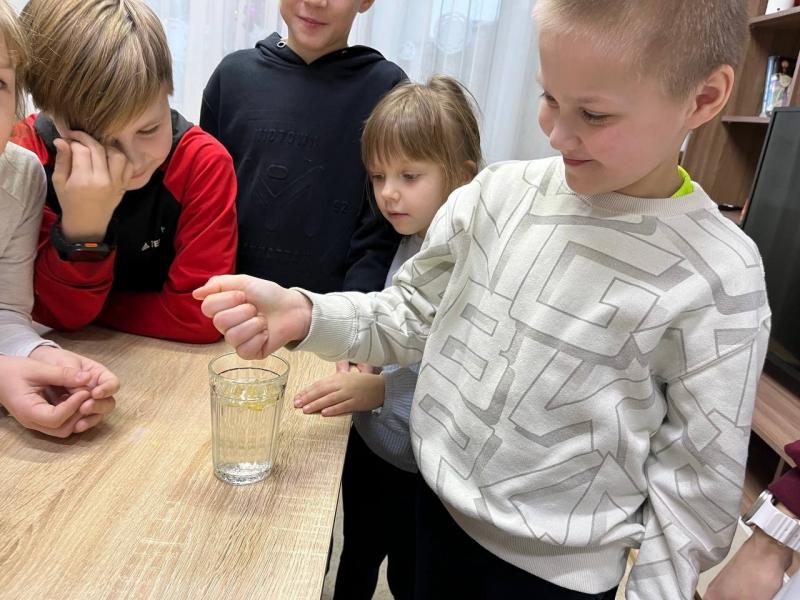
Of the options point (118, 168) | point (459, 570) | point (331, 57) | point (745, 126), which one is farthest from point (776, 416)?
point (118, 168)

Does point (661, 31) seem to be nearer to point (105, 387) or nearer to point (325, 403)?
point (325, 403)

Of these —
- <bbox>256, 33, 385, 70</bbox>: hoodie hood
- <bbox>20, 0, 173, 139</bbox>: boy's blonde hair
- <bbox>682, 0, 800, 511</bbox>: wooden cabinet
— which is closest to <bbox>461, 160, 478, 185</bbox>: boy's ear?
<bbox>256, 33, 385, 70</bbox>: hoodie hood

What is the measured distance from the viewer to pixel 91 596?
0.50m

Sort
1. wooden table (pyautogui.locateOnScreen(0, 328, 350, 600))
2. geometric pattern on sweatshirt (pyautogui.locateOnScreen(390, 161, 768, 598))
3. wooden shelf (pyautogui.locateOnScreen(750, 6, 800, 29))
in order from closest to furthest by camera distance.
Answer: wooden table (pyautogui.locateOnScreen(0, 328, 350, 600)) → geometric pattern on sweatshirt (pyautogui.locateOnScreen(390, 161, 768, 598)) → wooden shelf (pyautogui.locateOnScreen(750, 6, 800, 29))

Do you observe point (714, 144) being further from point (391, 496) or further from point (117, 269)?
point (117, 269)

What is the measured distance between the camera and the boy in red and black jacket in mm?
850

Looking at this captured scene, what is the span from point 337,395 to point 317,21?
72cm

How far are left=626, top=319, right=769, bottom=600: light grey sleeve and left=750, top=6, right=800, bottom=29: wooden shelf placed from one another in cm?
186

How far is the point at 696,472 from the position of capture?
2.12 ft

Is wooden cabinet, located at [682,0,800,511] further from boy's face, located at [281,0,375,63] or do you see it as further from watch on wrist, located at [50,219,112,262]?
watch on wrist, located at [50,219,112,262]

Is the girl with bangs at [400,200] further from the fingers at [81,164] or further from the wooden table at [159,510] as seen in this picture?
the fingers at [81,164]

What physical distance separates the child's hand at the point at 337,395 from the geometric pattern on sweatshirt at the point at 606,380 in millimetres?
141

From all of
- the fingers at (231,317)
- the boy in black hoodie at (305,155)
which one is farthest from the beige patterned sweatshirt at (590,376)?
the boy in black hoodie at (305,155)

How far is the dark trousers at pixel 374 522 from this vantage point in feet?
3.54
